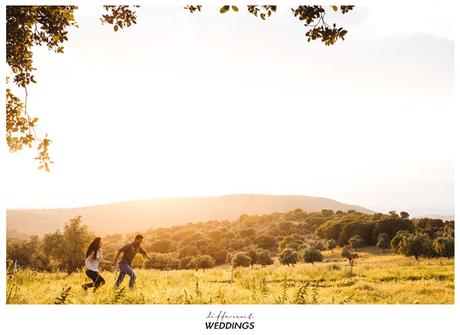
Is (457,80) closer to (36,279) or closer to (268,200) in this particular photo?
(36,279)

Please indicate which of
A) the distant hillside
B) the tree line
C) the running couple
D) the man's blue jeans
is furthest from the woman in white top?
the distant hillside

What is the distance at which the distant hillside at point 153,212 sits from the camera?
2040 centimetres

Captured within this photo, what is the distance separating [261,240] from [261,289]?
12.2m

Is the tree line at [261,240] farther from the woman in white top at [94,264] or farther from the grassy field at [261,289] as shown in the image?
the woman in white top at [94,264]

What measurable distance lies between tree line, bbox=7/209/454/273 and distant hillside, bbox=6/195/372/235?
542 millimetres

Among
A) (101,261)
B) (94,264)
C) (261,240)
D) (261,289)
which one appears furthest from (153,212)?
(261,289)

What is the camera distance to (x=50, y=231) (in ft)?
84.8

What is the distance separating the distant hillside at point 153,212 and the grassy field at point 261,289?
8813 millimetres

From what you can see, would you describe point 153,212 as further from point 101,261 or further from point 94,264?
point 94,264

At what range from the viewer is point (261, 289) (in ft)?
28.5
